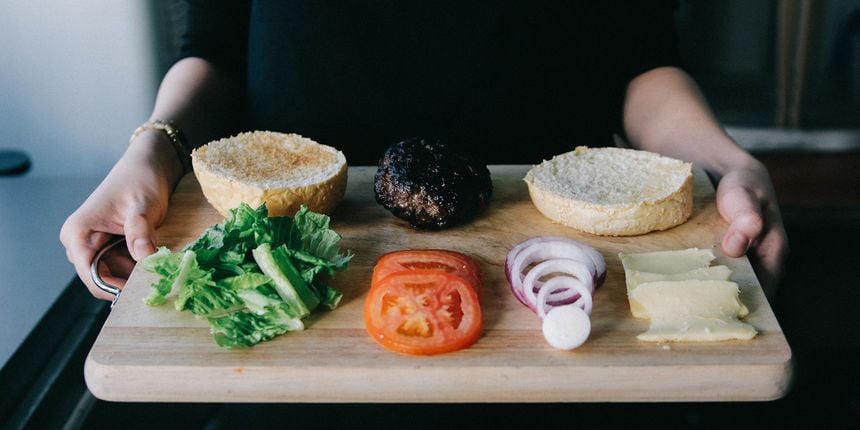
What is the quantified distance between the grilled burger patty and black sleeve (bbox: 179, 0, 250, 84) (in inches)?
32.3

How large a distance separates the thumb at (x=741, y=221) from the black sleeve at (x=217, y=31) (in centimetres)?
155

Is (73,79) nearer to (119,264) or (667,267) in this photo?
(119,264)

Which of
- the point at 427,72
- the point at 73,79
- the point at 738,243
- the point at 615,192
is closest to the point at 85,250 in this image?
the point at 427,72

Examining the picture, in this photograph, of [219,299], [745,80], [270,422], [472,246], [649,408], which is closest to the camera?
[219,299]

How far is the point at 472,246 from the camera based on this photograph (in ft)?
5.99

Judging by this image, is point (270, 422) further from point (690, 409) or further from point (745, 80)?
point (745, 80)

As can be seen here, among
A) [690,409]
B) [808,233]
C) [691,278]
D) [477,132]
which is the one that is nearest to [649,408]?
[690,409]

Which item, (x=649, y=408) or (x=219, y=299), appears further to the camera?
(x=649, y=408)

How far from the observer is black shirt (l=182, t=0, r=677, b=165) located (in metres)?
2.24

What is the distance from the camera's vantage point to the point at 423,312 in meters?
1.46

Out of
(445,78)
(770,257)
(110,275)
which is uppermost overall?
(445,78)

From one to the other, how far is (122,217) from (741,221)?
4.73 feet

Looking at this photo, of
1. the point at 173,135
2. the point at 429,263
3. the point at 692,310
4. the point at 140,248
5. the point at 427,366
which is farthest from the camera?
the point at 173,135

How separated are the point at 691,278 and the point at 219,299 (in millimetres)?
966
